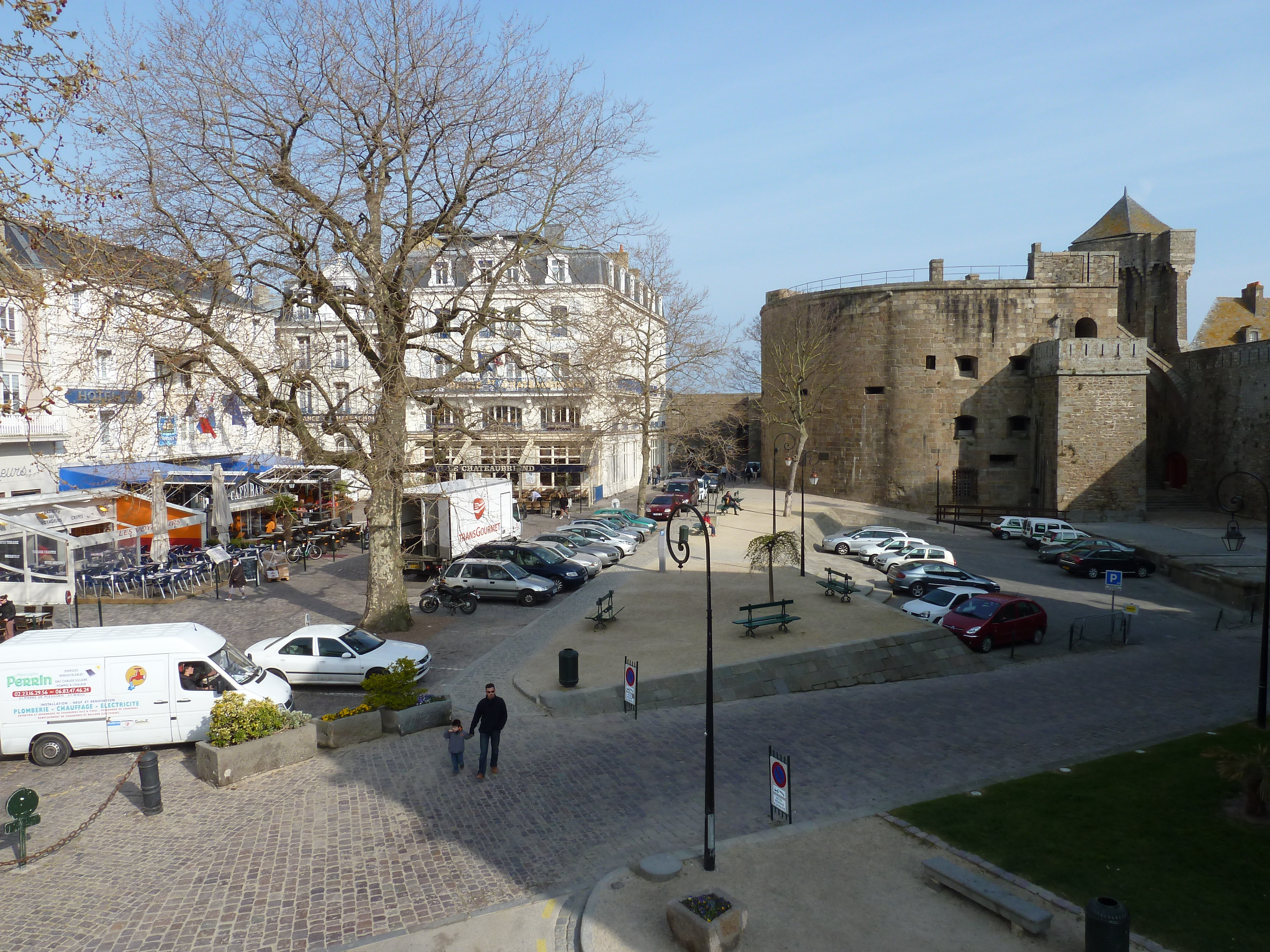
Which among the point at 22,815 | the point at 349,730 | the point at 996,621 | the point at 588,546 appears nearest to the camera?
the point at 22,815

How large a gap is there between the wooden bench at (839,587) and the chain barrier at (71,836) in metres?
17.2

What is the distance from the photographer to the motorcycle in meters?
22.5

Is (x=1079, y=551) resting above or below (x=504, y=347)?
below

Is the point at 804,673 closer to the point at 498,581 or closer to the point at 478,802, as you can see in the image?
the point at 478,802

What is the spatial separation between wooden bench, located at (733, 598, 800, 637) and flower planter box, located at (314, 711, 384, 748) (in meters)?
8.37

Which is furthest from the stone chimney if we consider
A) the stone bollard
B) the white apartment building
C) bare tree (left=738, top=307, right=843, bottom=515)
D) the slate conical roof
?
the stone bollard

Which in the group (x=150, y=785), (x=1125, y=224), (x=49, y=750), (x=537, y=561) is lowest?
(x=49, y=750)

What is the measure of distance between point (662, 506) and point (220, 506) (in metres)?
20.9

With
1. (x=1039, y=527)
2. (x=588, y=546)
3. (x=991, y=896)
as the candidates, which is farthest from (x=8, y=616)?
(x=1039, y=527)

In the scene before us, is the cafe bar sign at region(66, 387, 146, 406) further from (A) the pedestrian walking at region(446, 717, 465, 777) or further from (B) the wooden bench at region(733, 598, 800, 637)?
(B) the wooden bench at region(733, 598, 800, 637)

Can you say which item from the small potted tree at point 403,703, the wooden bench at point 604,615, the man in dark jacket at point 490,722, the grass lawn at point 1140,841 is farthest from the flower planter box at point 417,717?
the grass lawn at point 1140,841

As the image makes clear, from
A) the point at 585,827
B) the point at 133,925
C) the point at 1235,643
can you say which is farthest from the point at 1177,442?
the point at 133,925

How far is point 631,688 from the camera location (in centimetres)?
1444

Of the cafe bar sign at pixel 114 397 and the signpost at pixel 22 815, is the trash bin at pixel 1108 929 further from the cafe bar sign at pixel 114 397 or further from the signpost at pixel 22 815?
the cafe bar sign at pixel 114 397
